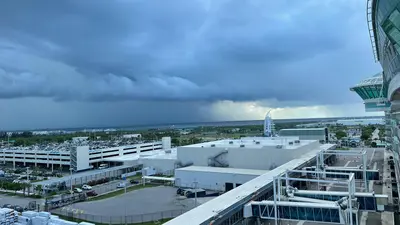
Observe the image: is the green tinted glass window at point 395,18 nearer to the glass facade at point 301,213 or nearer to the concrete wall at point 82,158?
the glass facade at point 301,213

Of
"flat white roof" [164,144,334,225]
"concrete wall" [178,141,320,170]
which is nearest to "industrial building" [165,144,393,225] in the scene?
"flat white roof" [164,144,334,225]

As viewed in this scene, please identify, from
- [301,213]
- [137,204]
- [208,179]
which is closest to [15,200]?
[137,204]

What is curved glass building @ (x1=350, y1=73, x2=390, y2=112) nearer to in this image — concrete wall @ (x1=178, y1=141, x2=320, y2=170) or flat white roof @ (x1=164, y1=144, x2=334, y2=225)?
concrete wall @ (x1=178, y1=141, x2=320, y2=170)

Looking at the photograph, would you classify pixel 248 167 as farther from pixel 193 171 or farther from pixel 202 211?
pixel 202 211

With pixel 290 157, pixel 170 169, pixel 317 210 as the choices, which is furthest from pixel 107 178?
pixel 317 210

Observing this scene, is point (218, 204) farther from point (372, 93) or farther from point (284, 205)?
point (372, 93)

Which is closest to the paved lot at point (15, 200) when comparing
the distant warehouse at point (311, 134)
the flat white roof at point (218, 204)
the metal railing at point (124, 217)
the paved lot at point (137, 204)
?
the paved lot at point (137, 204)
